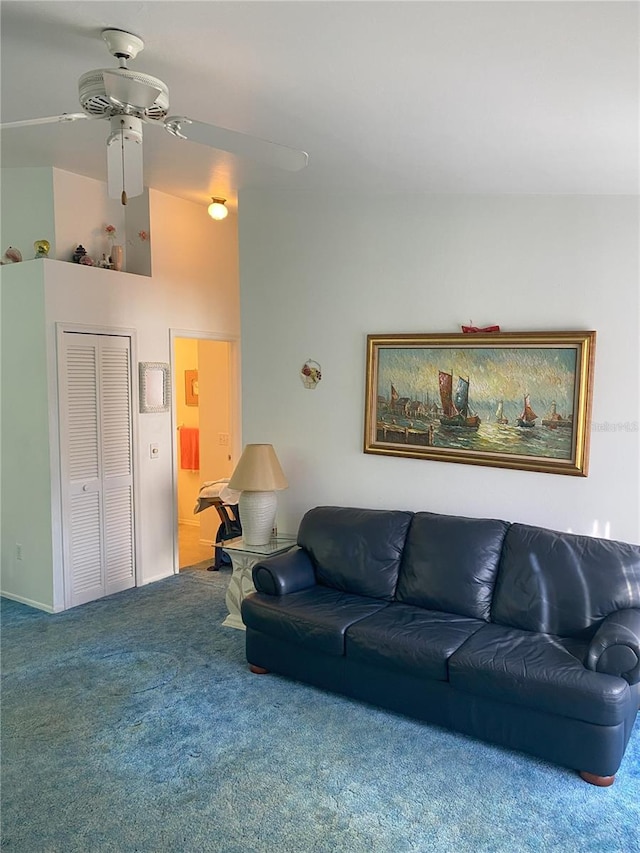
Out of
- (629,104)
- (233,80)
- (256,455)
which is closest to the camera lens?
(629,104)

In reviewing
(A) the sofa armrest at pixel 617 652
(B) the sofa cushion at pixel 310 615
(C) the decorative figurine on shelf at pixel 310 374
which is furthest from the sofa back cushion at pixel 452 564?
(C) the decorative figurine on shelf at pixel 310 374

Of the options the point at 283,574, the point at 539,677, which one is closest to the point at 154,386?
the point at 283,574

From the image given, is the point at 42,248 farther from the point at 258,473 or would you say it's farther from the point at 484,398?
the point at 484,398

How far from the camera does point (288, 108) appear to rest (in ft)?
9.16

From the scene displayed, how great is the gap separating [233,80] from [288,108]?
31cm

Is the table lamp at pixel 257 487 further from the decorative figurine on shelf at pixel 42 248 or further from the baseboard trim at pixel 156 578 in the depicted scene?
the decorative figurine on shelf at pixel 42 248

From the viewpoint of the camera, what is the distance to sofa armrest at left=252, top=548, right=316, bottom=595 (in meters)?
3.70

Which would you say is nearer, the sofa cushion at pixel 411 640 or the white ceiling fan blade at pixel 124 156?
the white ceiling fan blade at pixel 124 156

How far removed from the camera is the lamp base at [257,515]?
14.0 feet

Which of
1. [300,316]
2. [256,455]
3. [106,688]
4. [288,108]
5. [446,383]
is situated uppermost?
[288,108]

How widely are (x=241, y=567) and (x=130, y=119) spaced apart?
295 centimetres

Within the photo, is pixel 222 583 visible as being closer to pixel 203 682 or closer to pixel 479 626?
pixel 203 682

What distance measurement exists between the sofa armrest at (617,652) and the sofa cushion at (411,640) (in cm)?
61

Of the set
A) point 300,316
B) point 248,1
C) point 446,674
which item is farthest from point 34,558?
point 248,1
